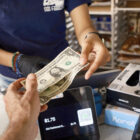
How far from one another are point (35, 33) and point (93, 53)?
370 mm

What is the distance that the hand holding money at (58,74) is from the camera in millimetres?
847

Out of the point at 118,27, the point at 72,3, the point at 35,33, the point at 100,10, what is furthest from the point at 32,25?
the point at 118,27

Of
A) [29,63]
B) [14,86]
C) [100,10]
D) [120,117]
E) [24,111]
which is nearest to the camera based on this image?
[24,111]

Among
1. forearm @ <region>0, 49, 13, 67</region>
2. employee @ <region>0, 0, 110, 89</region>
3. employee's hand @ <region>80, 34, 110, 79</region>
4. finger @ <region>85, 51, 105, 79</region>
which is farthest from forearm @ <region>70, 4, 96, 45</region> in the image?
forearm @ <region>0, 49, 13, 67</region>

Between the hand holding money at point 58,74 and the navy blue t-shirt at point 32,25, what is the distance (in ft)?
0.77

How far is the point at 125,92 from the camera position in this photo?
0.86 meters

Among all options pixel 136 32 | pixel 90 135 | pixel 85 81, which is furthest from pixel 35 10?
pixel 136 32

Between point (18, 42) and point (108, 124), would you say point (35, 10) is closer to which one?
point (18, 42)

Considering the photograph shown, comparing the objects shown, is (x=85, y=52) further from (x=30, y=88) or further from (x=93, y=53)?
(x=30, y=88)

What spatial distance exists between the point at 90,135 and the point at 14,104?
0.34m

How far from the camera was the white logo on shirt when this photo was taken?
113cm

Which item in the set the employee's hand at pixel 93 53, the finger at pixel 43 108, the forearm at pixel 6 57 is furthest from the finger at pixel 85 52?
the forearm at pixel 6 57

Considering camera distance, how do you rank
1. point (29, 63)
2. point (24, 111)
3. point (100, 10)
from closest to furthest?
point (24, 111) → point (29, 63) → point (100, 10)

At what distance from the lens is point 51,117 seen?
82cm
